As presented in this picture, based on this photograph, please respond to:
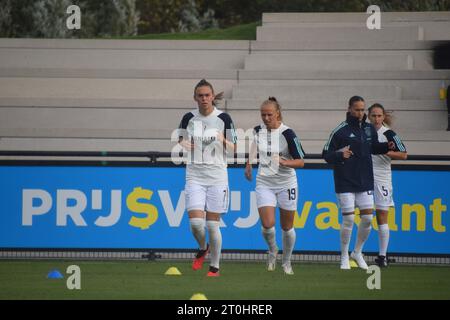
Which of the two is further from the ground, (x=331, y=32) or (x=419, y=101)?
(x=331, y=32)

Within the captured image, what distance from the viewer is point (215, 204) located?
51.3 feet

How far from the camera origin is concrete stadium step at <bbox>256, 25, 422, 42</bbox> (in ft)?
90.0

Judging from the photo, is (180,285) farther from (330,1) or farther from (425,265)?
(330,1)

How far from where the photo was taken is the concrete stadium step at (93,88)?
26312 millimetres

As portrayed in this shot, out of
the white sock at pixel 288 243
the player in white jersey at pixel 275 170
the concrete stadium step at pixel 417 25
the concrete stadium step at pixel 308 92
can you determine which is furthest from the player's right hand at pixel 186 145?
the concrete stadium step at pixel 417 25

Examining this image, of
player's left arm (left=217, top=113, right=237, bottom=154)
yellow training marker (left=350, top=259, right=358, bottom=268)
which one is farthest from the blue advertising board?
player's left arm (left=217, top=113, right=237, bottom=154)

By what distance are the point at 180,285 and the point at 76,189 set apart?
178 inches

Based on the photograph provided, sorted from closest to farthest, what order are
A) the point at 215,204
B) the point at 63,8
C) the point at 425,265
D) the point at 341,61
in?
the point at 215,204
the point at 425,265
the point at 341,61
the point at 63,8

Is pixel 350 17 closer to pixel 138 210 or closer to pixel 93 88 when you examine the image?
pixel 93 88

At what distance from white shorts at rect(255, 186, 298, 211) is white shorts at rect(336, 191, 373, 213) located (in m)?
0.98

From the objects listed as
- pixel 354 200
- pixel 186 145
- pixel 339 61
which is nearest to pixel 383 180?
pixel 354 200

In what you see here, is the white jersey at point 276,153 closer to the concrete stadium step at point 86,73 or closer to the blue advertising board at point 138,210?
the blue advertising board at point 138,210

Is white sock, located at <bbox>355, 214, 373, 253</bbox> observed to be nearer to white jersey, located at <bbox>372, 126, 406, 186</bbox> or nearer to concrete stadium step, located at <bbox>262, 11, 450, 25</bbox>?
white jersey, located at <bbox>372, 126, 406, 186</bbox>

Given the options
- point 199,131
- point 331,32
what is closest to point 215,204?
point 199,131
